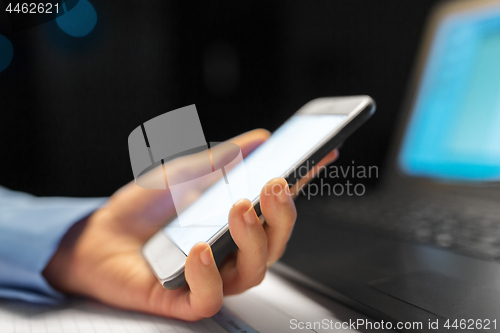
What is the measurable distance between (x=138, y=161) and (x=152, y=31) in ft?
0.90

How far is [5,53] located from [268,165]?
41 centimetres

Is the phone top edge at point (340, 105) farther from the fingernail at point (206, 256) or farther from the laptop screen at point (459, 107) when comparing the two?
the laptop screen at point (459, 107)

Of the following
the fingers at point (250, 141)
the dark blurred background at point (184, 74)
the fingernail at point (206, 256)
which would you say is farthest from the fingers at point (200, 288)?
the dark blurred background at point (184, 74)

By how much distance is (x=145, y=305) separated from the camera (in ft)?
0.70

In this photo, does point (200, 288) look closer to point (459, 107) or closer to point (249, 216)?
point (249, 216)

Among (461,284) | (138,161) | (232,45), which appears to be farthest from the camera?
(232,45)

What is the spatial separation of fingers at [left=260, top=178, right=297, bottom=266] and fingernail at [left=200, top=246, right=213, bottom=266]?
0.04m

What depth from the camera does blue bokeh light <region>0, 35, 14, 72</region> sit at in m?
0.44

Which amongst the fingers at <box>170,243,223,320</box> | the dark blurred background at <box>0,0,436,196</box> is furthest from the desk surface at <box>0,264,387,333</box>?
the dark blurred background at <box>0,0,436,196</box>

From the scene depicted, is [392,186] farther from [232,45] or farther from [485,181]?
[232,45]

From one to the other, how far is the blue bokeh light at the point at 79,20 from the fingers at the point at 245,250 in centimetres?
40

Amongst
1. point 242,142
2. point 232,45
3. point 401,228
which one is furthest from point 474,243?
point 232,45

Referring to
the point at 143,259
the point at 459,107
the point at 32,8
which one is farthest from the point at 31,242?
the point at 459,107

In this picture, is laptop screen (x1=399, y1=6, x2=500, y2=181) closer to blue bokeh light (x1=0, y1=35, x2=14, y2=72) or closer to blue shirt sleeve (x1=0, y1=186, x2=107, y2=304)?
blue shirt sleeve (x1=0, y1=186, x2=107, y2=304)
